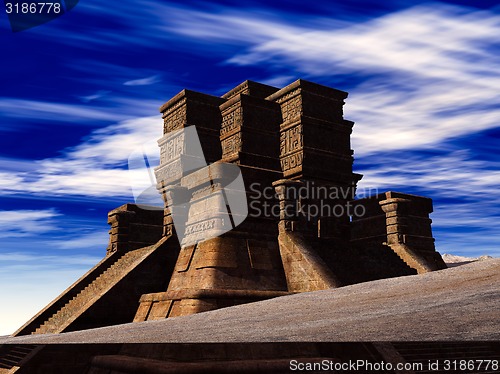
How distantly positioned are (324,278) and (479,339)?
8526 millimetres

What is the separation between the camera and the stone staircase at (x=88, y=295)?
45.5ft

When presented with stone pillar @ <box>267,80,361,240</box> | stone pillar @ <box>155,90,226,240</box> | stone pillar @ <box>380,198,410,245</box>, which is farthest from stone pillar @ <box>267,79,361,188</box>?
stone pillar @ <box>155,90,226,240</box>

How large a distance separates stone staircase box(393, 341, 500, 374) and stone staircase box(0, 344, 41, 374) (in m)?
3.84

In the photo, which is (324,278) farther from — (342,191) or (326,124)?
(326,124)

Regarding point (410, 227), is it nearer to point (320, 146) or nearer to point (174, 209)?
Answer: point (320, 146)

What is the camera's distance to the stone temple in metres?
13.3

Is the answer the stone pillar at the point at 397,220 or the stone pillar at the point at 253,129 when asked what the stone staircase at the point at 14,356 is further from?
the stone pillar at the point at 253,129

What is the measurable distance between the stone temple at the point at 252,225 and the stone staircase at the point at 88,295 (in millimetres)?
64

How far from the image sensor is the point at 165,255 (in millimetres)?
15922

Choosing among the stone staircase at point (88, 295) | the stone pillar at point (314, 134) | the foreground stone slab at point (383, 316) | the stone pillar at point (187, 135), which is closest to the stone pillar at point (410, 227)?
the stone pillar at point (314, 134)

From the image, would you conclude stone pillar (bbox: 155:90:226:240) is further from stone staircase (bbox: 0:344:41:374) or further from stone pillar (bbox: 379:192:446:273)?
stone staircase (bbox: 0:344:41:374)

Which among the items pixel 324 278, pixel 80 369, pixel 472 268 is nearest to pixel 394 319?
pixel 80 369

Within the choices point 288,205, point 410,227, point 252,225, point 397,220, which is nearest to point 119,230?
point 252,225

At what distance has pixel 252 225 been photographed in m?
14.5
